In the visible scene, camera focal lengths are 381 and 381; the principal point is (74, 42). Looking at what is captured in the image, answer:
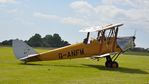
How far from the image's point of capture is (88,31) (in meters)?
24.1

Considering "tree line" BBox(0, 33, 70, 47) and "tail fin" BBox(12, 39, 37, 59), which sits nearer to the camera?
"tail fin" BBox(12, 39, 37, 59)

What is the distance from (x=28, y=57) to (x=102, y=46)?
4.58m

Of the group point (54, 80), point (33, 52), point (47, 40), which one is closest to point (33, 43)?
point (47, 40)

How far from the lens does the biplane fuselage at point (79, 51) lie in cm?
2331

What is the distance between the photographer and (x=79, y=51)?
23.4 m

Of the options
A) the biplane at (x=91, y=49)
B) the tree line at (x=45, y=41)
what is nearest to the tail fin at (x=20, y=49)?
the biplane at (x=91, y=49)

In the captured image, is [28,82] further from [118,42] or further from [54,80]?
[118,42]

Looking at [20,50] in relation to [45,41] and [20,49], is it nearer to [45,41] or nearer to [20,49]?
[20,49]

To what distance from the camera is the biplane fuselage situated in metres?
23.3

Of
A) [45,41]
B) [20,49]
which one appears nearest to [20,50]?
[20,49]

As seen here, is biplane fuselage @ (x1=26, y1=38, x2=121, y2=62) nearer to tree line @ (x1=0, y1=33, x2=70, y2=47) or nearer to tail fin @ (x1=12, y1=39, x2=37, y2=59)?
tail fin @ (x1=12, y1=39, x2=37, y2=59)

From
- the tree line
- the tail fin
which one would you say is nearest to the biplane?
the tail fin

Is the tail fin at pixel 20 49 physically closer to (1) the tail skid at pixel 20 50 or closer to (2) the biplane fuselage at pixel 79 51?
(1) the tail skid at pixel 20 50

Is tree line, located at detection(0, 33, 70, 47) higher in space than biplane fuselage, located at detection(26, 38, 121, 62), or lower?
higher
